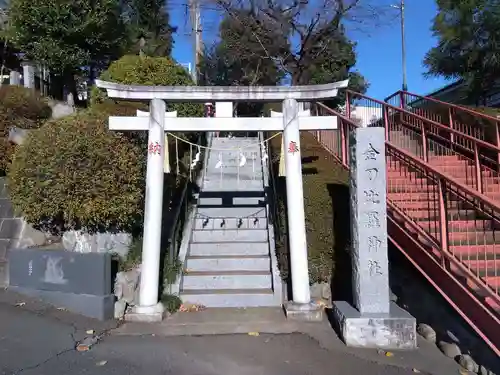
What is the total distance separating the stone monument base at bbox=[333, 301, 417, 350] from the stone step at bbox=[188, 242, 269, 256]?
3275 mm

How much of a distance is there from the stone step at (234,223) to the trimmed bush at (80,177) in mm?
1801

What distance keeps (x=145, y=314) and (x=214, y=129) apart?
310cm

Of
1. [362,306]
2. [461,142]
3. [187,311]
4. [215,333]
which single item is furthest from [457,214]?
[187,311]

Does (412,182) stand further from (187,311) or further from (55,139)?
(55,139)

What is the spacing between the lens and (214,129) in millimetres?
7547

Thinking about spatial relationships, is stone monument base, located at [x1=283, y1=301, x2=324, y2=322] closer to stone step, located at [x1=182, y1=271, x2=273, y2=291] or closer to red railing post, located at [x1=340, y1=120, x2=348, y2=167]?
stone step, located at [x1=182, y1=271, x2=273, y2=291]

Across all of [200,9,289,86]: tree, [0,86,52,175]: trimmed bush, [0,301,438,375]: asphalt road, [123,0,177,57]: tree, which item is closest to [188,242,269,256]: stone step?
[0,301,438,375]: asphalt road

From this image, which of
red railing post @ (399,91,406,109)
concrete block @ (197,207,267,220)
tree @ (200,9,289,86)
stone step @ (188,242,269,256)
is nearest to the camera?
stone step @ (188,242,269,256)

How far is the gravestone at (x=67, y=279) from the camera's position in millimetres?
7035

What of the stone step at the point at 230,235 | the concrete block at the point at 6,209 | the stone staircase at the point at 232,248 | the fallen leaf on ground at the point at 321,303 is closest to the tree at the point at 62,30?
the stone staircase at the point at 232,248

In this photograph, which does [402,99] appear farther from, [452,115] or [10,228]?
[10,228]

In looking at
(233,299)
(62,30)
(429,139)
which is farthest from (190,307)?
(62,30)

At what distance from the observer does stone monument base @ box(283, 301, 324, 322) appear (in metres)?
7.12

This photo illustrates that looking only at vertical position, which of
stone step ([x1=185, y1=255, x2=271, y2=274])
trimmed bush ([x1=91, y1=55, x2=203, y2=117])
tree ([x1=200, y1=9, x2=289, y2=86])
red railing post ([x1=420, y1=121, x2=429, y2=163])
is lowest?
stone step ([x1=185, y1=255, x2=271, y2=274])
